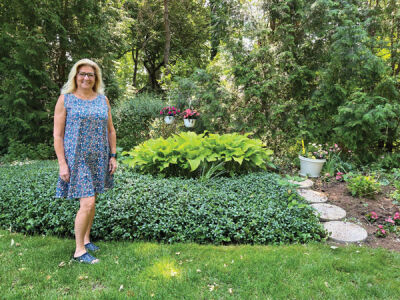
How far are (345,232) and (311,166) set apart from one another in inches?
75.7

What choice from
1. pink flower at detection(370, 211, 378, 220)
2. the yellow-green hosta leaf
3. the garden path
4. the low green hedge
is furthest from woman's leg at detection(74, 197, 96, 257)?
pink flower at detection(370, 211, 378, 220)

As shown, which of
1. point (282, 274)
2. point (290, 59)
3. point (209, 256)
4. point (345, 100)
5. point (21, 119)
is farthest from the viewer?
point (21, 119)

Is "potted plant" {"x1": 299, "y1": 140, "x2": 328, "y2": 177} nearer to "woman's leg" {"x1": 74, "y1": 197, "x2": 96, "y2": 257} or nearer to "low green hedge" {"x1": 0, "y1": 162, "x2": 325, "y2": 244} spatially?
"low green hedge" {"x1": 0, "y1": 162, "x2": 325, "y2": 244}

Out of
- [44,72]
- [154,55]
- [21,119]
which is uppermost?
[154,55]

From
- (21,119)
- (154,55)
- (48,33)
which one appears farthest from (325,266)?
(154,55)

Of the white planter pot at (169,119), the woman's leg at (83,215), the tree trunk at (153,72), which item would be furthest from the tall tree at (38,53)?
the tree trunk at (153,72)

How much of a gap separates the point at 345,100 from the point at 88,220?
5.00 meters

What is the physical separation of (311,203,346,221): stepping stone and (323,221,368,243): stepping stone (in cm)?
8

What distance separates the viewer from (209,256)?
2447 mm

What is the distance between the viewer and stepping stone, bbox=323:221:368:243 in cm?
281

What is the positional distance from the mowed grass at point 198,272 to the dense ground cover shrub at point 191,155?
1.57m

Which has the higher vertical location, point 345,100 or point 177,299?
point 345,100

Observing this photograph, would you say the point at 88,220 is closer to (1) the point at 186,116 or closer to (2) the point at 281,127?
(1) the point at 186,116

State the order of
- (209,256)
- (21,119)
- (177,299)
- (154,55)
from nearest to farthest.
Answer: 1. (177,299)
2. (209,256)
3. (21,119)
4. (154,55)
